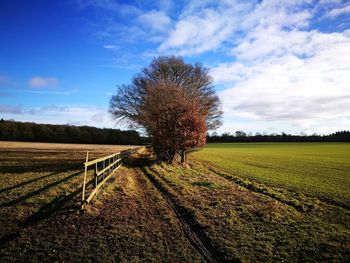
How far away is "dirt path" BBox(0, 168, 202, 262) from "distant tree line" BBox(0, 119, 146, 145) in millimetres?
75560

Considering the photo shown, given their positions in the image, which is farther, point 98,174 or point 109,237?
point 98,174

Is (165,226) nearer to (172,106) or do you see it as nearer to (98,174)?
(98,174)

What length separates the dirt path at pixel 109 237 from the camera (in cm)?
656

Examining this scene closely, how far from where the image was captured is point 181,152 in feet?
103

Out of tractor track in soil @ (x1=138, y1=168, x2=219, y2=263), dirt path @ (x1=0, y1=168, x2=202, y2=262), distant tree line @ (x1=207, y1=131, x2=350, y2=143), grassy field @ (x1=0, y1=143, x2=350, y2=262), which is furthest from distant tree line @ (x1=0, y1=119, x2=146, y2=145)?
tractor track in soil @ (x1=138, y1=168, x2=219, y2=263)

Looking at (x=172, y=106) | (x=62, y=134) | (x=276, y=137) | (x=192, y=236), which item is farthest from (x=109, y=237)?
(x=276, y=137)

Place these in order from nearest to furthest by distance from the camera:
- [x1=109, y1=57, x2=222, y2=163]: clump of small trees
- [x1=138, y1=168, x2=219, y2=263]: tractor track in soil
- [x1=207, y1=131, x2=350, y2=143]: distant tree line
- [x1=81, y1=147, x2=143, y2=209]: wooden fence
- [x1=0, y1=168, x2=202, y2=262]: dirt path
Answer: [x1=0, y1=168, x2=202, y2=262]: dirt path < [x1=138, y1=168, x2=219, y2=263]: tractor track in soil < [x1=81, y1=147, x2=143, y2=209]: wooden fence < [x1=109, y1=57, x2=222, y2=163]: clump of small trees < [x1=207, y1=131, x2=350, y2=143]: distant tree line

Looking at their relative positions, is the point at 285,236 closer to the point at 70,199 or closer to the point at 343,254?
the point at 343,254

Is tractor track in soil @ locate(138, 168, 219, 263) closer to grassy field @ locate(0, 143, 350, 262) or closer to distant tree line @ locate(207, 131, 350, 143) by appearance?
grassy field @ locate(0, 143, 350, 262)

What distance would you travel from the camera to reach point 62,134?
8469 cm

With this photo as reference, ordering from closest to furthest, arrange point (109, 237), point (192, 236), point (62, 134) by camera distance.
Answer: point (109, 237), point (192, 236), point (62, 134)

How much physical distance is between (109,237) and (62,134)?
81.9m

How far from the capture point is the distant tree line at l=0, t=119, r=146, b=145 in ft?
255

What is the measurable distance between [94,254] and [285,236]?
4.81m
